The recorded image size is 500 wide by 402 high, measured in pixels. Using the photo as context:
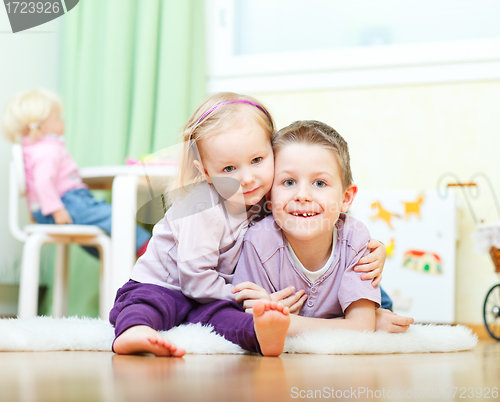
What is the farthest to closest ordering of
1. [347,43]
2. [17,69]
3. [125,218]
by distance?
[347,43] < [17,69] < [125,218]

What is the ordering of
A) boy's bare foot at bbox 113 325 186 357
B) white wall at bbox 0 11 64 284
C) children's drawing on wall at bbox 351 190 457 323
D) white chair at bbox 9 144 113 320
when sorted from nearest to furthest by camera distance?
boy's bare foot at bbox 113 325 186 357 < white chair at bbox 9 144 113 320 < children's drawing on wall at bbox 351 190 457 323 < white wall at bbox 0 11 64 284

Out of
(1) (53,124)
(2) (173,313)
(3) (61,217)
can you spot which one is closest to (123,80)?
(1) (53,124)

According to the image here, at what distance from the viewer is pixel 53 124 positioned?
77.6 inches

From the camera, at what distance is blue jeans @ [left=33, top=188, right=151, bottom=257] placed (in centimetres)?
182

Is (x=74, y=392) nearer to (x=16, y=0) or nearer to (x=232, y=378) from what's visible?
(x=232, y=378)

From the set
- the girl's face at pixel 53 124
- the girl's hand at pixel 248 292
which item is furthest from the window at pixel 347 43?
the girl's hand at pixel 248 292

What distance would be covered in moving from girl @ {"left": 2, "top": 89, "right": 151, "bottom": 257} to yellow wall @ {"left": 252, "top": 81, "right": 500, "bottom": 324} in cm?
78

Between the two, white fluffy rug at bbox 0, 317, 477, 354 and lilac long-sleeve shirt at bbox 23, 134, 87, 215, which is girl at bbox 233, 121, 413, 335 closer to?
white fluffy rug at bbox 0, 317, 477, 354

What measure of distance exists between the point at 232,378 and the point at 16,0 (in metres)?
2.10

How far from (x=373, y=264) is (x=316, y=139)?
0.88ft

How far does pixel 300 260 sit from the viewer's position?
3.45 feet

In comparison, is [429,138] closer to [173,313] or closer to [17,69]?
[173,313]

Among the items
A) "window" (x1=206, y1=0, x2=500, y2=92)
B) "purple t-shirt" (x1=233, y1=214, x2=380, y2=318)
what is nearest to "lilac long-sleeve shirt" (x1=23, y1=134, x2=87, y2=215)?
"window" (x1=206, y1=0, x2=500, y2=92)

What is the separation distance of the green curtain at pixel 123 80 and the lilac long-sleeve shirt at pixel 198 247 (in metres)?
1.13
